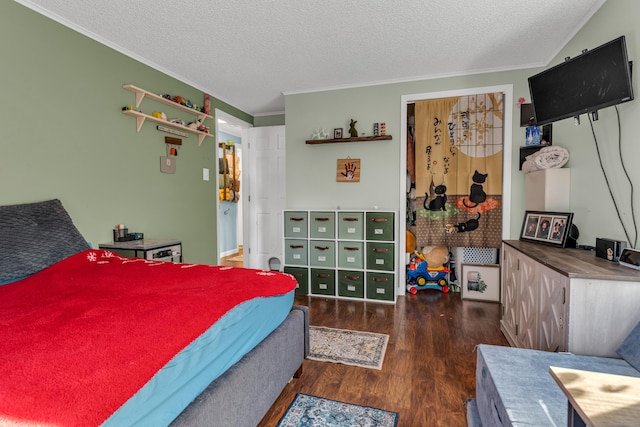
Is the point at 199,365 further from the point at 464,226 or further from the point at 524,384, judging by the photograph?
the point at 464,226

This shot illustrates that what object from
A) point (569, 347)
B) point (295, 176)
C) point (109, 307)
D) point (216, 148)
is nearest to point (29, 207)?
point (109, 307)

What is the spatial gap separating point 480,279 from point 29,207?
4064 mm

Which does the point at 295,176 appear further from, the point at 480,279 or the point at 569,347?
the point at 569,347

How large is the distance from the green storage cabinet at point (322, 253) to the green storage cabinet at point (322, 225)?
0.23ft

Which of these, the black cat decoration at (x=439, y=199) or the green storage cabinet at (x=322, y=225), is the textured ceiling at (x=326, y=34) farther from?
the green storage cabinet at (x=322, y=225)

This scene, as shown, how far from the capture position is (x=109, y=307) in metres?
1.28

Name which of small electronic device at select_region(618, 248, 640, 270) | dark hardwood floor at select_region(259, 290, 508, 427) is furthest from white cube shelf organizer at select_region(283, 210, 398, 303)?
small electronic device at select_region(618, 248, 640, 270)

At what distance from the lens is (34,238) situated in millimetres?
1954

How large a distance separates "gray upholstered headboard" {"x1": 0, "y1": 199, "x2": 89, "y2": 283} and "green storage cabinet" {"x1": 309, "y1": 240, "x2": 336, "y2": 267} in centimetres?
217

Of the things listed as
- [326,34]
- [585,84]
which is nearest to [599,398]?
[585,84]

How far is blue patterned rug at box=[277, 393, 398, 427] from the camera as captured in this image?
1.59 metres

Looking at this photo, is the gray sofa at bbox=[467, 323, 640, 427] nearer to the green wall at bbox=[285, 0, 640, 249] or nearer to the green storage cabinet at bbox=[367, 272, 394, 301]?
the green wall at bbox=[285, 0, 640, 249]

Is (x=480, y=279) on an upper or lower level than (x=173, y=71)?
lower

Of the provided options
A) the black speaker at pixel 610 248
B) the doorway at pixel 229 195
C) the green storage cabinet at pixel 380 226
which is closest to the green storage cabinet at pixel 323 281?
the green storage cabinet at pixel 380 226
